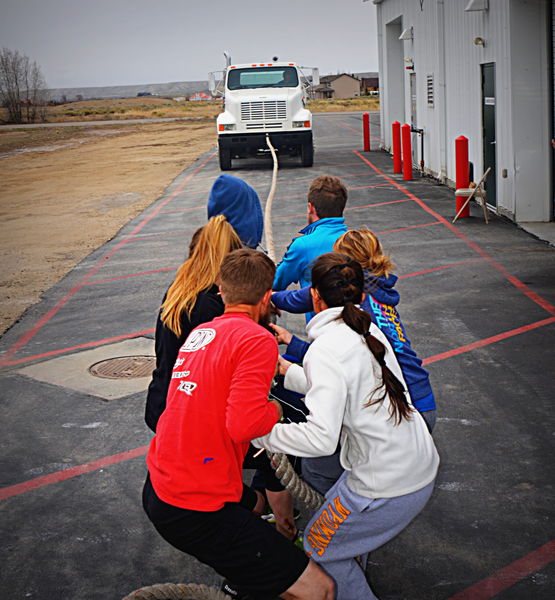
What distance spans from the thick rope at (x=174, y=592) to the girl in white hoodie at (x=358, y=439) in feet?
2.36

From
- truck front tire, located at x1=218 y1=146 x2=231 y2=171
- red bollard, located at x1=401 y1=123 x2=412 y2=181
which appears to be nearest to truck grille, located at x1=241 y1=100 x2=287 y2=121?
truck front tire, located at x1=218 y1=146 x2=231 y2=171

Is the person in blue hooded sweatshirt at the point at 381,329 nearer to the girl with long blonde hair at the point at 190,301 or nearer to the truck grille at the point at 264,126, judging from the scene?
the girl with long blonde hair at the point at 190,301

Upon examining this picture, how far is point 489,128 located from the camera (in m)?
14.6

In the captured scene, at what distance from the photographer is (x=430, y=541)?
173 inches

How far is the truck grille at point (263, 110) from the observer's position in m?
24.4

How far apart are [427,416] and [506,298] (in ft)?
18.4

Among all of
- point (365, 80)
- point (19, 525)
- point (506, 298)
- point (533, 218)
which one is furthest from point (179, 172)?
point (365, 80)

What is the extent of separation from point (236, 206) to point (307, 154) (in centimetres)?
2098

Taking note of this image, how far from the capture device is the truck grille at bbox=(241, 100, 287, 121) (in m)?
24.4

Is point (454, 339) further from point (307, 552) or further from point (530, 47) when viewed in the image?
point (530, 47)

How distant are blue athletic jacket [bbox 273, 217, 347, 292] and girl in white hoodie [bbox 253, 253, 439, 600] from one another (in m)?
1.57

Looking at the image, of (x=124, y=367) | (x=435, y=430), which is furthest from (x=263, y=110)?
(x=435, y=430)

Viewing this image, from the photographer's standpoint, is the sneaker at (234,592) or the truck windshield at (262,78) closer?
the sneaker at (234,592)

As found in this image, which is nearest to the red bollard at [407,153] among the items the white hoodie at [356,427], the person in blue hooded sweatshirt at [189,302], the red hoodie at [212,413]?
the person in blue hooded sweatshirt at [189,302]
